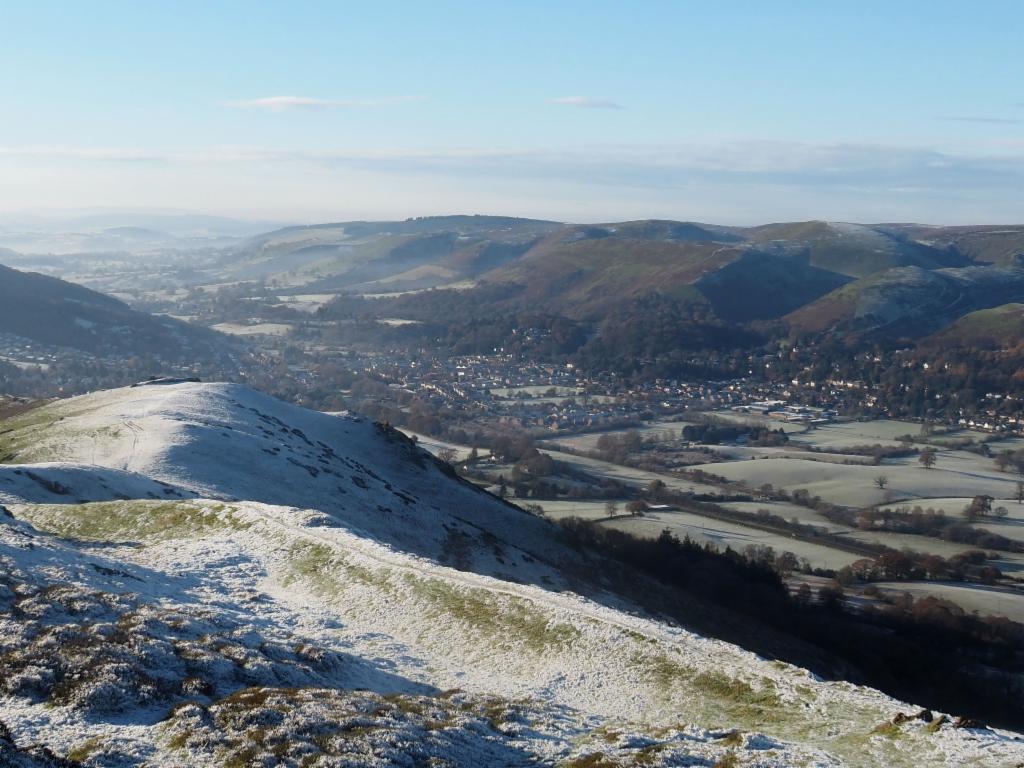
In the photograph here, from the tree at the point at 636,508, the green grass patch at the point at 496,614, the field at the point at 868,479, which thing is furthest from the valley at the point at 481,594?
the field at the point at 868,479

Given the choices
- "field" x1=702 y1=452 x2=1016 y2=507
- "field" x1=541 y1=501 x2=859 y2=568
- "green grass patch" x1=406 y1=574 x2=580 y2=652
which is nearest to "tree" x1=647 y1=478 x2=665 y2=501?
"field" x1=541 y1=501 x2=859 y2=568

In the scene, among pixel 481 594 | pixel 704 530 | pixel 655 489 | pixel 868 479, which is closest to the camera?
pixel 481 594

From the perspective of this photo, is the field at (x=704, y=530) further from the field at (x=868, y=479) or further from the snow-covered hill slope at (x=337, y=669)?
the snow-covered hill slope at (x=337, y=669)

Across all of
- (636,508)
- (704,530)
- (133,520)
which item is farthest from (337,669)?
(636,508)

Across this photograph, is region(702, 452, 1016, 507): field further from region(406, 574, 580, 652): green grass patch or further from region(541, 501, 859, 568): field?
region(406, 574, 580, 652): green grass patch

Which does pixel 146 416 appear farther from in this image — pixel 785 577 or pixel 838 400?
pixel 838 400

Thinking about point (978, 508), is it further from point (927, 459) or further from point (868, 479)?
point (927, 459)
